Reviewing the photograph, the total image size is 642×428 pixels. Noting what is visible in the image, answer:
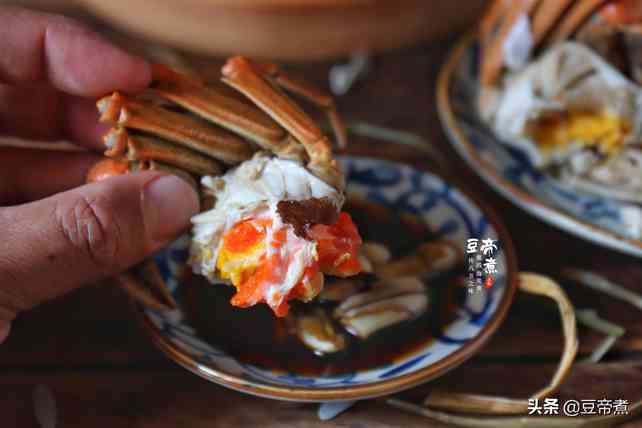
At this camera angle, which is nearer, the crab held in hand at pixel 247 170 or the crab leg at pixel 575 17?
the crab held in hand at pixel 247 170

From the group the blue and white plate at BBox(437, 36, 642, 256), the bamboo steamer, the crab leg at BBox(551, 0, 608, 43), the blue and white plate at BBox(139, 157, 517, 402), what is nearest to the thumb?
the blue and white plate at BBox(139, 157, 517, 402)

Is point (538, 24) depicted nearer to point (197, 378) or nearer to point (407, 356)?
point (407, 356)

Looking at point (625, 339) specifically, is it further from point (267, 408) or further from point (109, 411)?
point (109, 411)

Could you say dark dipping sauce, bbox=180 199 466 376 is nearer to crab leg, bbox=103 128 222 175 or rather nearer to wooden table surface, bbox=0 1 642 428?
wooden table surface, bbox=0 1 642 428

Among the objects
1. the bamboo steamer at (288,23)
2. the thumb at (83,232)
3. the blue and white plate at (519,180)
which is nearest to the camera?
the thumb at (83,232)

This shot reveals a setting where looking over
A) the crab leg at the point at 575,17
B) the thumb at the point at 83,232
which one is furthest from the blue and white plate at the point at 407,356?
the crab leg at the point at 575,17

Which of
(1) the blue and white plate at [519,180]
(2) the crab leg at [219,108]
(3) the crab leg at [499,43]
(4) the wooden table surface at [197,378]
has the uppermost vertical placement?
(3) the crab leg at [499,43]

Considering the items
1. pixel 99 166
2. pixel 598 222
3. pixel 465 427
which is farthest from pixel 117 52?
pixel 598 222

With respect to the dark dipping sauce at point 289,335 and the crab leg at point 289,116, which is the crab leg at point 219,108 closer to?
the crab leg at point 289,116
